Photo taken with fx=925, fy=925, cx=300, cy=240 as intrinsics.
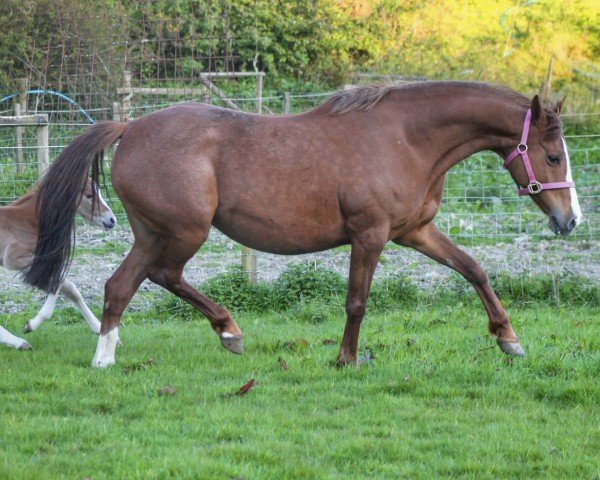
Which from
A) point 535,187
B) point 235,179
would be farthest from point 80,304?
point 535,187

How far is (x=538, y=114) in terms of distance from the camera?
21.2 feet

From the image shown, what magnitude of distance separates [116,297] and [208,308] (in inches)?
25.9

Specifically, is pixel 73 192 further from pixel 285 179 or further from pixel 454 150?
pixel 454 150

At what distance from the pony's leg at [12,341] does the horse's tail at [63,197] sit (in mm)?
663

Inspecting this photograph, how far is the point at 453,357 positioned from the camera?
6.71 metres

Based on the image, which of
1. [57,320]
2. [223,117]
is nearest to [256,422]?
[223,117]

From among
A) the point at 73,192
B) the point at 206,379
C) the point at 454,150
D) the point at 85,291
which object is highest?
the point at 454,150

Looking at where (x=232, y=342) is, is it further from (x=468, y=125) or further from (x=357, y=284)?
(x=468, y=125)

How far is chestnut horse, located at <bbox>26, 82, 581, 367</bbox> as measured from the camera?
645 cm

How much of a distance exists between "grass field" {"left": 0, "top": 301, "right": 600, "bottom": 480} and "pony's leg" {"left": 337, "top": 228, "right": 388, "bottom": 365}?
8.0 inches

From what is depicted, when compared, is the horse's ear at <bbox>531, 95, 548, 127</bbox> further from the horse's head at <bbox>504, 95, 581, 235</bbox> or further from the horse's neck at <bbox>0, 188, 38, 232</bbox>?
the horse's neck at <bbox>0, 188, 38, 232</bbox>

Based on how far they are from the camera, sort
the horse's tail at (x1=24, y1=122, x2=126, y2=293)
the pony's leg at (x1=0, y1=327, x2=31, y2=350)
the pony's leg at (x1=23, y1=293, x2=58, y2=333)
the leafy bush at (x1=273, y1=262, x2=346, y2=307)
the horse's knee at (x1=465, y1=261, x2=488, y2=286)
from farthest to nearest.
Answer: the leafy bush at (x1=273, y1=262, x2=346, y2=307) → the pony's leg at (x1=23, y1=293, x2=58, y2=333) → the pony's leg at (x1=0, y1=327, x2=31, y2=350) → the horse's knee at (x1=465, y1=261, x2=488, y2=286) → the horse's tail at (x1=24, y1=122, x2=126, y2=293)

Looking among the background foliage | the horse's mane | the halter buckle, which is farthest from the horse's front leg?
the background foliage

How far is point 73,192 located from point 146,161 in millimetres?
670
